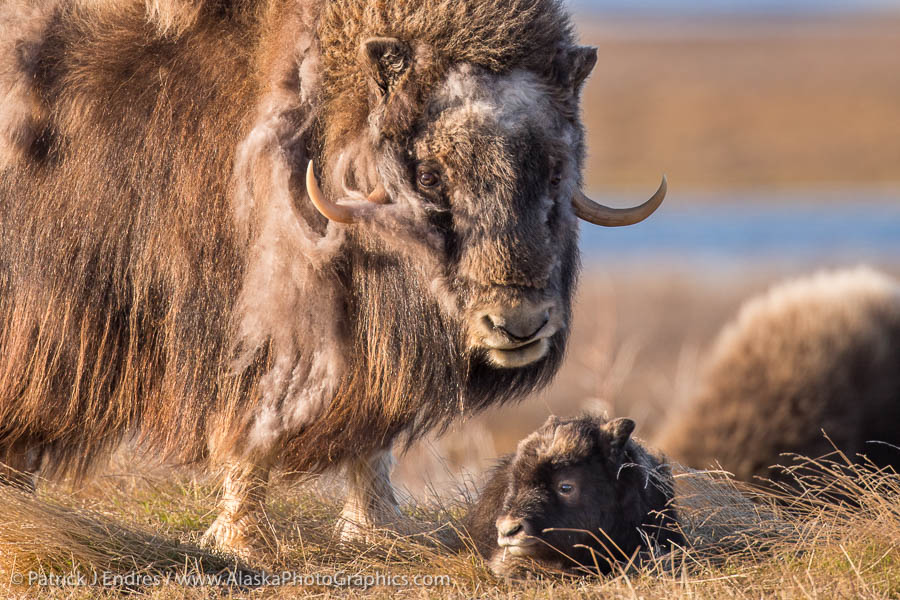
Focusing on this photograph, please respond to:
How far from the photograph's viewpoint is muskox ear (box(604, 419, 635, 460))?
2834 mm

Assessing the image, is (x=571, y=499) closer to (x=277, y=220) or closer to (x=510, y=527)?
(x=510, y=527)

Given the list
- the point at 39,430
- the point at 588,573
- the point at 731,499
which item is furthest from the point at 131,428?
the point at 731,499

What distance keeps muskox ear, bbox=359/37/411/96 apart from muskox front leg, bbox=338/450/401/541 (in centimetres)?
107

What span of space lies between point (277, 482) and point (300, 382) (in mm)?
328

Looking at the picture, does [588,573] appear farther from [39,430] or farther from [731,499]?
[39,430]

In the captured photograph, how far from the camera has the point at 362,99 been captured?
276 centimetres

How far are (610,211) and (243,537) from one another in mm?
1298

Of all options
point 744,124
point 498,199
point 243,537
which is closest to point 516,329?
point 498,199

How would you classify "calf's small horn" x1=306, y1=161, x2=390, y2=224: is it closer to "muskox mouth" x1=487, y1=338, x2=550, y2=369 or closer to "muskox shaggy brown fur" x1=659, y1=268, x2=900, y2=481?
"muskox mouth" x1=487, y1=338, x2=550, y2=369

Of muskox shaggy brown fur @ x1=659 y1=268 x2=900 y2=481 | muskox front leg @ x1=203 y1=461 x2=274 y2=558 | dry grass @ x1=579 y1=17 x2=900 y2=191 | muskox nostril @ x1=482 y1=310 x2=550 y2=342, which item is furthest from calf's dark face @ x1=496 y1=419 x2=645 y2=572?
dry grass @ x1=579 y1=17 x2=900 y2=191

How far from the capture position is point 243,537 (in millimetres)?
2969

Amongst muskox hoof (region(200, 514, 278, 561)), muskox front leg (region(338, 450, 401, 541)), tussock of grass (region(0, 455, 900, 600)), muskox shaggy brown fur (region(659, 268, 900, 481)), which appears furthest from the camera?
muskox shaggy brown fur (region(659, 268, 900, 481))

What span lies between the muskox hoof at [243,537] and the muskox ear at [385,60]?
118 cm

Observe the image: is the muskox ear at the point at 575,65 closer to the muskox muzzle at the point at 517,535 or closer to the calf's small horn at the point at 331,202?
the calf's small horn at the point at 331,202
